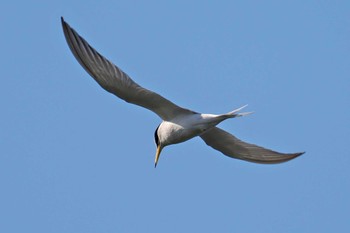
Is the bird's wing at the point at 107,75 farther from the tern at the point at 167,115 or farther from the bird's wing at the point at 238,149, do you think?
the bird's wing at the point at 238,149

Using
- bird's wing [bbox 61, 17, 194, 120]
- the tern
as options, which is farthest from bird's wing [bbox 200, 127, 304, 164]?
bird's wing [bbox 61, 17, 194, 120]

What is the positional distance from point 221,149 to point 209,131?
2.07ft

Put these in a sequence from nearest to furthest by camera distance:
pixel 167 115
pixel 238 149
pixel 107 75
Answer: pixel 107 75 → pixel 167 115 → pixel 238 149

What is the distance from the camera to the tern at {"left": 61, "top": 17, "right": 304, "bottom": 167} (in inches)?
494

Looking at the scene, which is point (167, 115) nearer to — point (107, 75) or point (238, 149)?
point (107, 75)

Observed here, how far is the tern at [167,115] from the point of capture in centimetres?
1255

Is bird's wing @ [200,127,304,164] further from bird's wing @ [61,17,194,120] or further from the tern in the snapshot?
bird's wing @ [61,17,194,120]

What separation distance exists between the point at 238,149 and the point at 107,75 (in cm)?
350

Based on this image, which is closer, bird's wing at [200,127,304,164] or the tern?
the tern

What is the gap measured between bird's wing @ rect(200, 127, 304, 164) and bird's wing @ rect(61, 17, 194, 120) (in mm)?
1745

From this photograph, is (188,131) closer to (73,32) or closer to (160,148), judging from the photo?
(160,148)

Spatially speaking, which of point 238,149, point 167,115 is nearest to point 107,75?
point 167,115

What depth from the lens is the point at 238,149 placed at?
15195mm

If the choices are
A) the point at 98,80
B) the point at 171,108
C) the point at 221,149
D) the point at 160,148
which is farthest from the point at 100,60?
the point at 221,149
